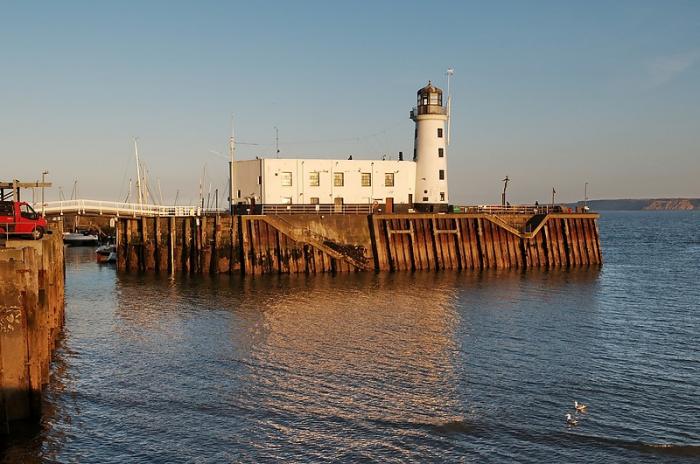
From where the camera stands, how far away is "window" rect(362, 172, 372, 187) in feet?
216

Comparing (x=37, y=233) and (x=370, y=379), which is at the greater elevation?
(x=37, y=233)

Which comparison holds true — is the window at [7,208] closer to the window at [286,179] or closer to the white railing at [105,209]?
the white railing at [105,209]

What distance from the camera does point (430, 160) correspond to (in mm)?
68812

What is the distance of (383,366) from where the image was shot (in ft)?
89.3

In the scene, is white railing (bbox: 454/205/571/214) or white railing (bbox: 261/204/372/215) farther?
white railing (bbox: 454/205/571/214)

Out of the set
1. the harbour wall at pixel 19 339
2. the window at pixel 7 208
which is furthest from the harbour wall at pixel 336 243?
the harbour wall at pixel 19 339

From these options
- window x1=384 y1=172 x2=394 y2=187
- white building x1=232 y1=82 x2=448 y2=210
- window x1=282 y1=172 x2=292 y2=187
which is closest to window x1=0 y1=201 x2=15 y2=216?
white building x1=232 y1=82 x2=448 y2=210

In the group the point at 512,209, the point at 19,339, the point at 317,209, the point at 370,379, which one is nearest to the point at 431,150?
the point at 512,209

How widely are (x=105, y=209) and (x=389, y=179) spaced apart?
27033mm

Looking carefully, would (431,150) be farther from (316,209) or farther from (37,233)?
(37,233)

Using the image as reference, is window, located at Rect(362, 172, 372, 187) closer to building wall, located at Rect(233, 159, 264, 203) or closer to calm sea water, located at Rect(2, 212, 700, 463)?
building wall, located at Rect(233, 159, 264, 203)

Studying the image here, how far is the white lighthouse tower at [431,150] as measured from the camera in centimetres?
6844

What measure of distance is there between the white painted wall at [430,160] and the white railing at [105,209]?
2290cm

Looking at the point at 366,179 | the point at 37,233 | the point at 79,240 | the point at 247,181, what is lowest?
the point at 79,240
